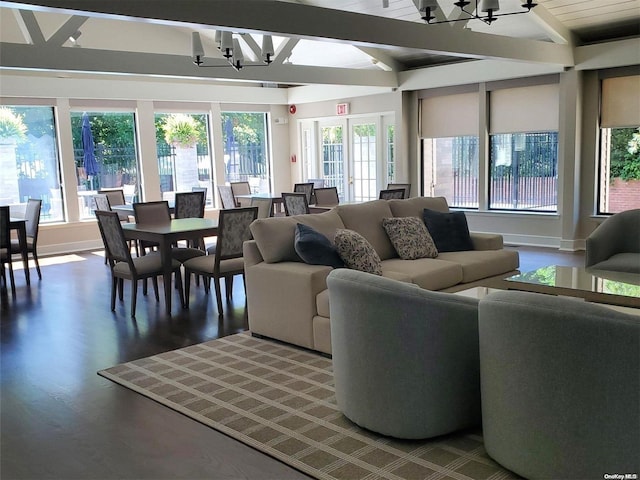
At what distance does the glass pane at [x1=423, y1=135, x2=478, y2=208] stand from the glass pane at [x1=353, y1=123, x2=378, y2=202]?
106 centimetres

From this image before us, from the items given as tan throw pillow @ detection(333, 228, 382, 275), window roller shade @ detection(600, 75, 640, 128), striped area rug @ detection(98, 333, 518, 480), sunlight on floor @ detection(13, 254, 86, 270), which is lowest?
striped area rug @ detection(98, 333, 518, 480)

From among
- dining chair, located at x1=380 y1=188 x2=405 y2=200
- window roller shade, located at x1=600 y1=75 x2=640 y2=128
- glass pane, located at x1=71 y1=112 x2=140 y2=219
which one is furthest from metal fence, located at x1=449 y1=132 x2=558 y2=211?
glass pane, located at x1=71 y1=112 x2=140 y2=219

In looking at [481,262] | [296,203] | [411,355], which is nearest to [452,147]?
[296,203]

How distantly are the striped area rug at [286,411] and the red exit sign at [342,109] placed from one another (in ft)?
23.2

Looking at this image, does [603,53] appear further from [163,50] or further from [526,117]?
[163,50]

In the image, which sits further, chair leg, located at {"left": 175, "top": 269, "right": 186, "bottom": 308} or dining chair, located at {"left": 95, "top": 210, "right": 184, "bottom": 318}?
chair leg, located at {"left": 175, "top": 269, "right": 186, "bottom": 308}

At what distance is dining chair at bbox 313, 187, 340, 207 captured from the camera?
8680mm

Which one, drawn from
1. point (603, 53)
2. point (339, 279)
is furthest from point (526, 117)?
point (339, 279)

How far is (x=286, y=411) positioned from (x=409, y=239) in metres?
2.33

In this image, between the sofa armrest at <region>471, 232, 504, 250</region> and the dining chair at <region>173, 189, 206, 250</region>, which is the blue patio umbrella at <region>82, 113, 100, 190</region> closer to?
the dining chair at <region>173, 189, 206, 250</region>

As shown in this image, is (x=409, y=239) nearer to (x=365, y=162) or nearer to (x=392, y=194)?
(x=392, y=194)

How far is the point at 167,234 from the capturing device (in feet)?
18.0

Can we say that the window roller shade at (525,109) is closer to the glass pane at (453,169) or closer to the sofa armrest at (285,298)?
the glass pane at (453,169)

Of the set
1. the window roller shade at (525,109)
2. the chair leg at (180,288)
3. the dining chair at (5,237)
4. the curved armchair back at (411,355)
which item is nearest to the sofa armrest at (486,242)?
the chair leg at (180,288)
